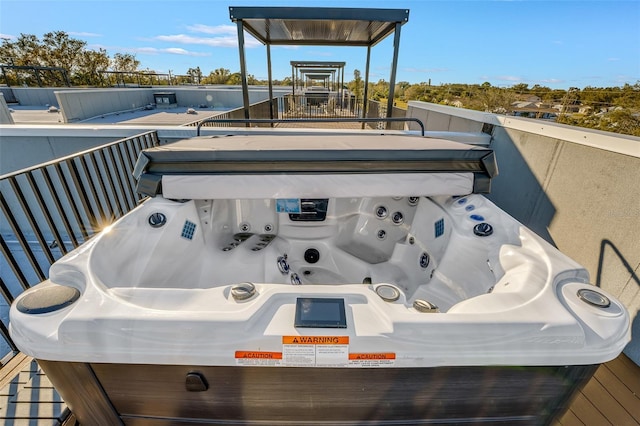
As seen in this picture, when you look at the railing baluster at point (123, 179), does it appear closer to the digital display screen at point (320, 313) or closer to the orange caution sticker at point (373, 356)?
the digital display screen at point (320, 313)

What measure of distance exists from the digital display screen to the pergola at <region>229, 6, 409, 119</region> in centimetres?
451

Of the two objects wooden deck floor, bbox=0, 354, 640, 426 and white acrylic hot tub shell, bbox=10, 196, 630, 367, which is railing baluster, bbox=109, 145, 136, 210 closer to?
wooden deck floor, bbox=0, 354, 640, 426

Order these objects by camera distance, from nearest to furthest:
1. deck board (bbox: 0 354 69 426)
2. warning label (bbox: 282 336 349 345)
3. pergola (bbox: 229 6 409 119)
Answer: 1. warning label (bbox: 282 336 349 345)
2. deck board (bbox: 0 354 69 426)
3. pergola (bbox: 229 6 409 119)

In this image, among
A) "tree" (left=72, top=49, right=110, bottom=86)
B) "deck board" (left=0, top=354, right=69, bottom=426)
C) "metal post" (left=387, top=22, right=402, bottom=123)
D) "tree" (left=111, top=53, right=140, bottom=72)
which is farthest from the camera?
"tree" (left=111, top=53, right=140, bottom=72)

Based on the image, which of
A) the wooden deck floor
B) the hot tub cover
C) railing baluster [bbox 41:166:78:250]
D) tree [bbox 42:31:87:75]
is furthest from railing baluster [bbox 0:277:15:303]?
tree [bbox 42:31:87:75]

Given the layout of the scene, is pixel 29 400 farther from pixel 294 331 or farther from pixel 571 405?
pixel 571 405

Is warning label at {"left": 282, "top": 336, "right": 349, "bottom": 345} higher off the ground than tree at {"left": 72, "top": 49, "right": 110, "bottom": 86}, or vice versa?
tree at {"left": 72, "top": 49, "right": 110, "bottom": 86}

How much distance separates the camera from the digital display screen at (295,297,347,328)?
0.91 metres

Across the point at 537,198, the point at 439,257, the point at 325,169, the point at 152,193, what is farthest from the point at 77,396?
the point at 537,198

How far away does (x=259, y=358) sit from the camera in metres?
0.89

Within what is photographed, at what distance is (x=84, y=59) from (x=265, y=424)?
3290 cm

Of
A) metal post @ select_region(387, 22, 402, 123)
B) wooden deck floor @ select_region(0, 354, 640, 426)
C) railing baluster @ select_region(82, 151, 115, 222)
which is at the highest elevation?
metal post @ select_region(387, 22, 402, 123)

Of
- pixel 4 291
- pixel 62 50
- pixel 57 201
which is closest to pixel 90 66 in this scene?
pixel 62 50

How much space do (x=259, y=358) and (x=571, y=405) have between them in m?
1.45
